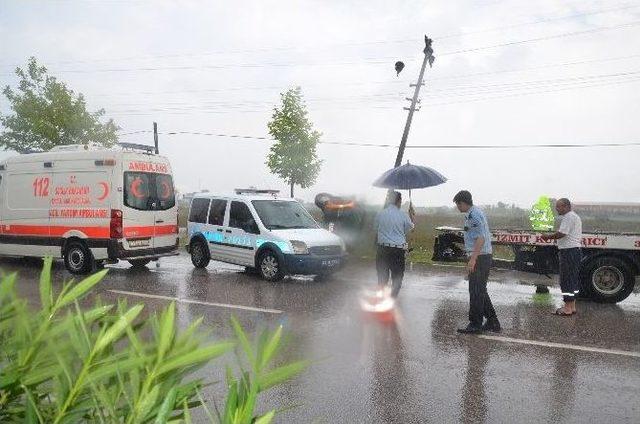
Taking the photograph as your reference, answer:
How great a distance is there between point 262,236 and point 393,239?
3.25 m

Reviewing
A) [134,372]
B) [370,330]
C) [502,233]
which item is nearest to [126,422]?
[134,372]

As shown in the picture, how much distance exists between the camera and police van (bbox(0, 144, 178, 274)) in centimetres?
1054

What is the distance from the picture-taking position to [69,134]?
28.1m

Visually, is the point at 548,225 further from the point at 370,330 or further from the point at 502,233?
the point at 370,330

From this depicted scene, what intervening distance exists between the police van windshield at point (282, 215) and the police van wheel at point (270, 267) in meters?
0.56

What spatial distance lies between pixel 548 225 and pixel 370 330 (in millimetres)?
8795

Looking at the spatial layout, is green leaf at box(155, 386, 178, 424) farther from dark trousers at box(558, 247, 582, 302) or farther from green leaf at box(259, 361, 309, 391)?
dark trousers at box(558, 247, 582, 302)

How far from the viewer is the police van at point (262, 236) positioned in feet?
33.3

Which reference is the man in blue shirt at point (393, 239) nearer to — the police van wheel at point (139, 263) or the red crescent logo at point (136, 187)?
the red crescent logo at point (136, 187)

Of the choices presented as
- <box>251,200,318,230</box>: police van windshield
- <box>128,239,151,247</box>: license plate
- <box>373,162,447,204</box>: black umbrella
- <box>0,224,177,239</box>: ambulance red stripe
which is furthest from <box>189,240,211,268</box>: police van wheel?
<box>373,162,447,204</box>: black umbrella

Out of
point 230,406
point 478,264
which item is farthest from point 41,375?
point 478,264

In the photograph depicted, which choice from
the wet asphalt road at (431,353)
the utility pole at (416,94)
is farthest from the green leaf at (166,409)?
the utility pole at (416,94)

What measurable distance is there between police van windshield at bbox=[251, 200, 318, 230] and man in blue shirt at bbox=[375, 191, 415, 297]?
295 centimetres

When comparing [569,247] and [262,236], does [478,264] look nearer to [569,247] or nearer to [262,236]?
[569,247]
